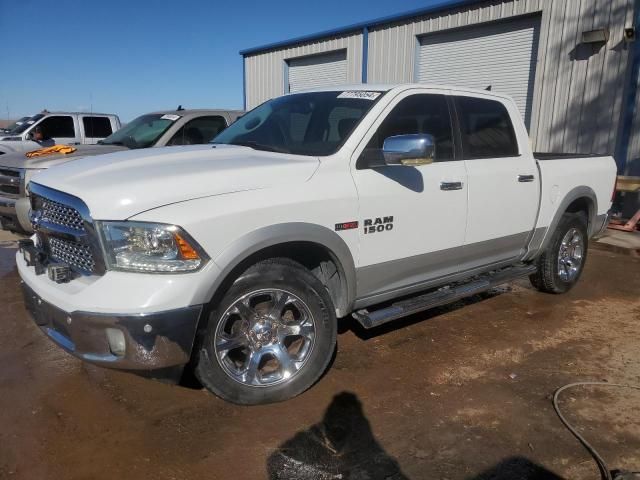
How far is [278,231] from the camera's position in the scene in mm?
2982

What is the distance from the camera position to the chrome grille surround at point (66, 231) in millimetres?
2732

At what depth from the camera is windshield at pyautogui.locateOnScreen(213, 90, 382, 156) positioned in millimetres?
3668

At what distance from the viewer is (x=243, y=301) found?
301 centimetres

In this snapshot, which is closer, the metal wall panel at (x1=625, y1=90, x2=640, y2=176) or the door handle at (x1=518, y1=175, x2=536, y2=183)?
the door handle at (x1=518, y1=175, x2=536, y2=183)

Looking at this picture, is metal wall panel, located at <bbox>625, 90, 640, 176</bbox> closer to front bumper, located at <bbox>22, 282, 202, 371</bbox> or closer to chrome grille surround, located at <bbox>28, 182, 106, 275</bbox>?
front bumper, located at <bbox>22, 282, 202, 371</bbox>

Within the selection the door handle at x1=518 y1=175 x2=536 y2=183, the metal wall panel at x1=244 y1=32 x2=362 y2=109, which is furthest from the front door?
the metal wall panel at x1=244 y1=32 x2=362 y2=109

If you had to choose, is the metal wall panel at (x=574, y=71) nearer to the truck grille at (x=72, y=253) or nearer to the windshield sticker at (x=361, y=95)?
the windshield sticker at (x=361, y=95)

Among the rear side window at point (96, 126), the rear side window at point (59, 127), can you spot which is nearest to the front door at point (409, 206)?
the rear side window at point (96, 126)

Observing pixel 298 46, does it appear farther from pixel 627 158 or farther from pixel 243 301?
pixel 243 301

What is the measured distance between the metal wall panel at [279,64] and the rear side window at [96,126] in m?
6.30

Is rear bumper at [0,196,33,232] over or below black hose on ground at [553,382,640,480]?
over

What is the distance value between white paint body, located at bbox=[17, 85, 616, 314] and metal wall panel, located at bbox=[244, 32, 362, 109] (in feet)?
32.9

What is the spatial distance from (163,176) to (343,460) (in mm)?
1766

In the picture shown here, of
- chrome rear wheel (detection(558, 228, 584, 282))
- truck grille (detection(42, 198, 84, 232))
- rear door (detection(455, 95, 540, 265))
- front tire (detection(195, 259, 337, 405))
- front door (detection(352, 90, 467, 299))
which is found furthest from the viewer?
chrome rear wheel (detection(558, 228, 584, 282))
